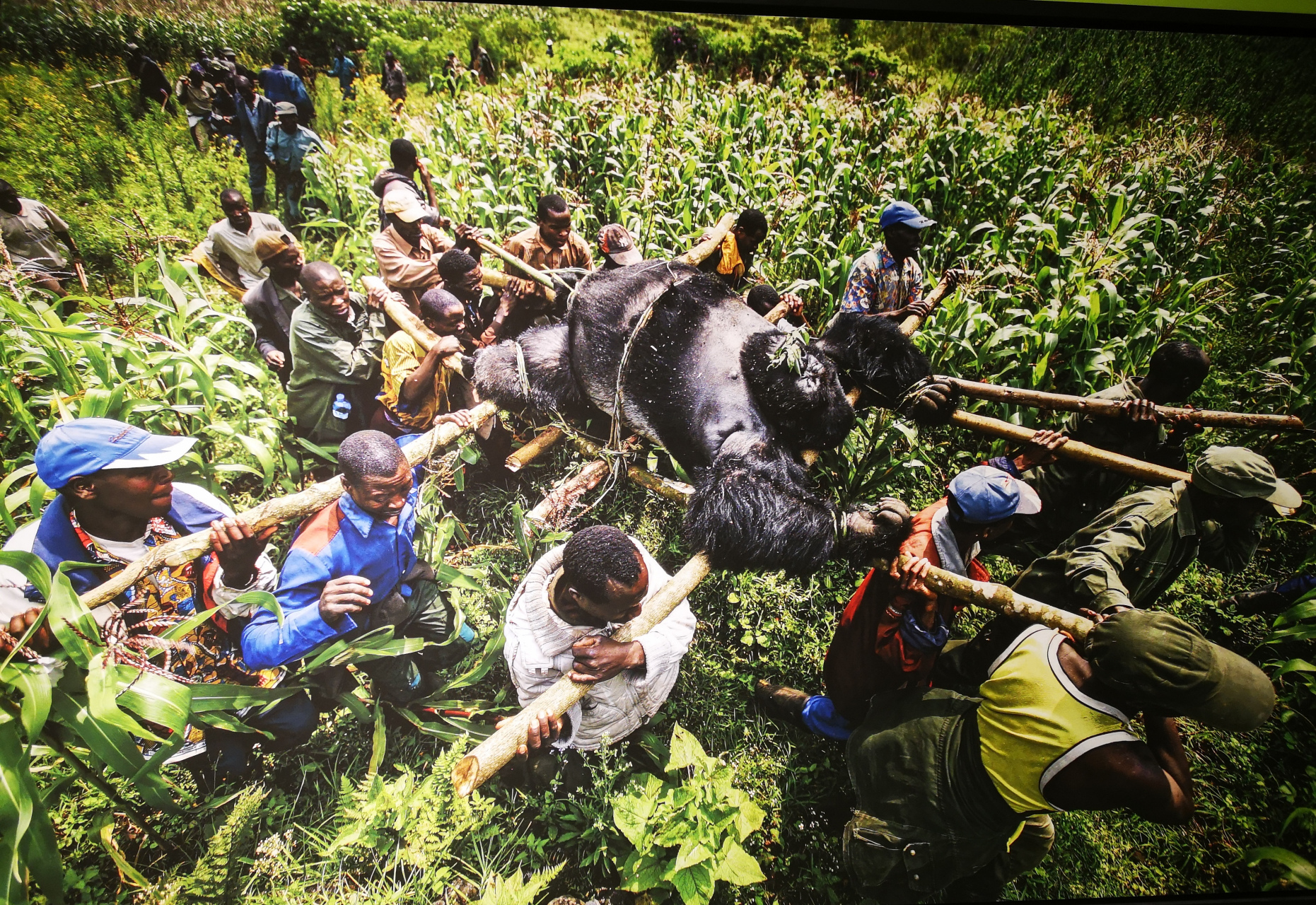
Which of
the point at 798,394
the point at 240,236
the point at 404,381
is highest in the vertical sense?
the point at 240,236

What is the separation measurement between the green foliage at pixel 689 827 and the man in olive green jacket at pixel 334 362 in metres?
1.44

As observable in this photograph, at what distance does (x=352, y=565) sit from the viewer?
1653 millimetres

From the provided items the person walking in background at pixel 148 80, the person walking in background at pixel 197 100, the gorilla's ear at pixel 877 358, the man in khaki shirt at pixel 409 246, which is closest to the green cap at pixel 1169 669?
the gorilla's ear at pixel 877 358

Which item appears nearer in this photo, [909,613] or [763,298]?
[909,613]

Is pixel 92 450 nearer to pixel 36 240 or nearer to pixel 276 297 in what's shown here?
pixel 276 297

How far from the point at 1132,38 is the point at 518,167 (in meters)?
2.13

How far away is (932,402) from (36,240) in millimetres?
2798

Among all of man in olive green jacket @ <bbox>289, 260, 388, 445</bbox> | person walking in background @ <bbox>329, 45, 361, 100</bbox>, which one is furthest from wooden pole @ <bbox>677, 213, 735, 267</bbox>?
person walking in background @ <bbox>329, 45, 361, 100</bbox>

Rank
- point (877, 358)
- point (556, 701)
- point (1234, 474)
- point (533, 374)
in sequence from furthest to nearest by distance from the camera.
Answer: point (533, 374)
point (877, 358)
point (1234, 474)
point (556, 701)

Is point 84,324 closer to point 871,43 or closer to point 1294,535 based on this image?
point 871,43

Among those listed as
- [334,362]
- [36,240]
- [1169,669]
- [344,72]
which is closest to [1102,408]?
[1169,669]

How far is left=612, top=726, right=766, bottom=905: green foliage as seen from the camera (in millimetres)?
1644

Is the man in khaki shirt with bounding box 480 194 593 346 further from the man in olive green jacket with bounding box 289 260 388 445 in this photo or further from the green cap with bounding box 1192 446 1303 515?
the green cap with bounding box 1192 446 1303 515

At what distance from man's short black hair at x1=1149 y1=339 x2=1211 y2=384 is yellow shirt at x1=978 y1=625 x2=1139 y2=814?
2.94ft
